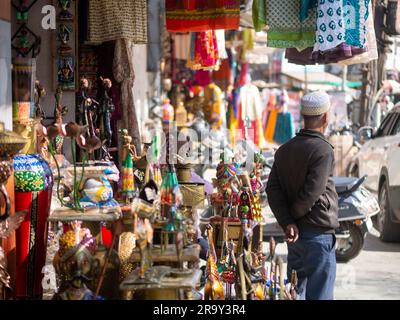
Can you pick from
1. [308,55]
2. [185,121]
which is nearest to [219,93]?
[185,121]

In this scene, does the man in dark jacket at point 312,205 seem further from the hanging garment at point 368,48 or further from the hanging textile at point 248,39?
the hanging textile at point 248,39

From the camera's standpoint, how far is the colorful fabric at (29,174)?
205 inches

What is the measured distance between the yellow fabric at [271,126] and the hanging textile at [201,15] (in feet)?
52.8

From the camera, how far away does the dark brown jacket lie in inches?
224

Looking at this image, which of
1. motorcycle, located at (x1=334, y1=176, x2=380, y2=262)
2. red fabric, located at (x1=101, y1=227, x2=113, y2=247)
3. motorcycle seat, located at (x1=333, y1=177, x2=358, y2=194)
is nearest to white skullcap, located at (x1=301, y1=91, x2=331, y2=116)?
red fabric, located at (x1=101, y1=227, x2=113, y2=247)

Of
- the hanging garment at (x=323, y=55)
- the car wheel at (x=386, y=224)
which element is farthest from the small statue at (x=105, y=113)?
the car wheel at (x=386, y=224)

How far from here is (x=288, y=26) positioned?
7.43m

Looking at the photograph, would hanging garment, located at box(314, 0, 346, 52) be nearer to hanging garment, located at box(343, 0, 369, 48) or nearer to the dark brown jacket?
hanging garment, located at box(343, 0, 369, 48)

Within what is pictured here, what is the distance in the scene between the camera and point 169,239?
4.98 meters

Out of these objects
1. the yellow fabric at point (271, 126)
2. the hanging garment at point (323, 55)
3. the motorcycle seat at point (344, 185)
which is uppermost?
the hanging garment at point (323, 55)

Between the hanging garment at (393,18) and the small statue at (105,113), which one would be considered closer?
the small statue at (105,113)

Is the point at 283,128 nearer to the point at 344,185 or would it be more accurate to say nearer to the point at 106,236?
the point at 344,185

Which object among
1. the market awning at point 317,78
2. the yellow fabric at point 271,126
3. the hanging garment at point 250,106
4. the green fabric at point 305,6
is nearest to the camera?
the green fabric at point 305,6

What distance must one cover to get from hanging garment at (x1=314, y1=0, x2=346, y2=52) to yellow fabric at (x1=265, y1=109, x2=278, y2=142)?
702 inches
